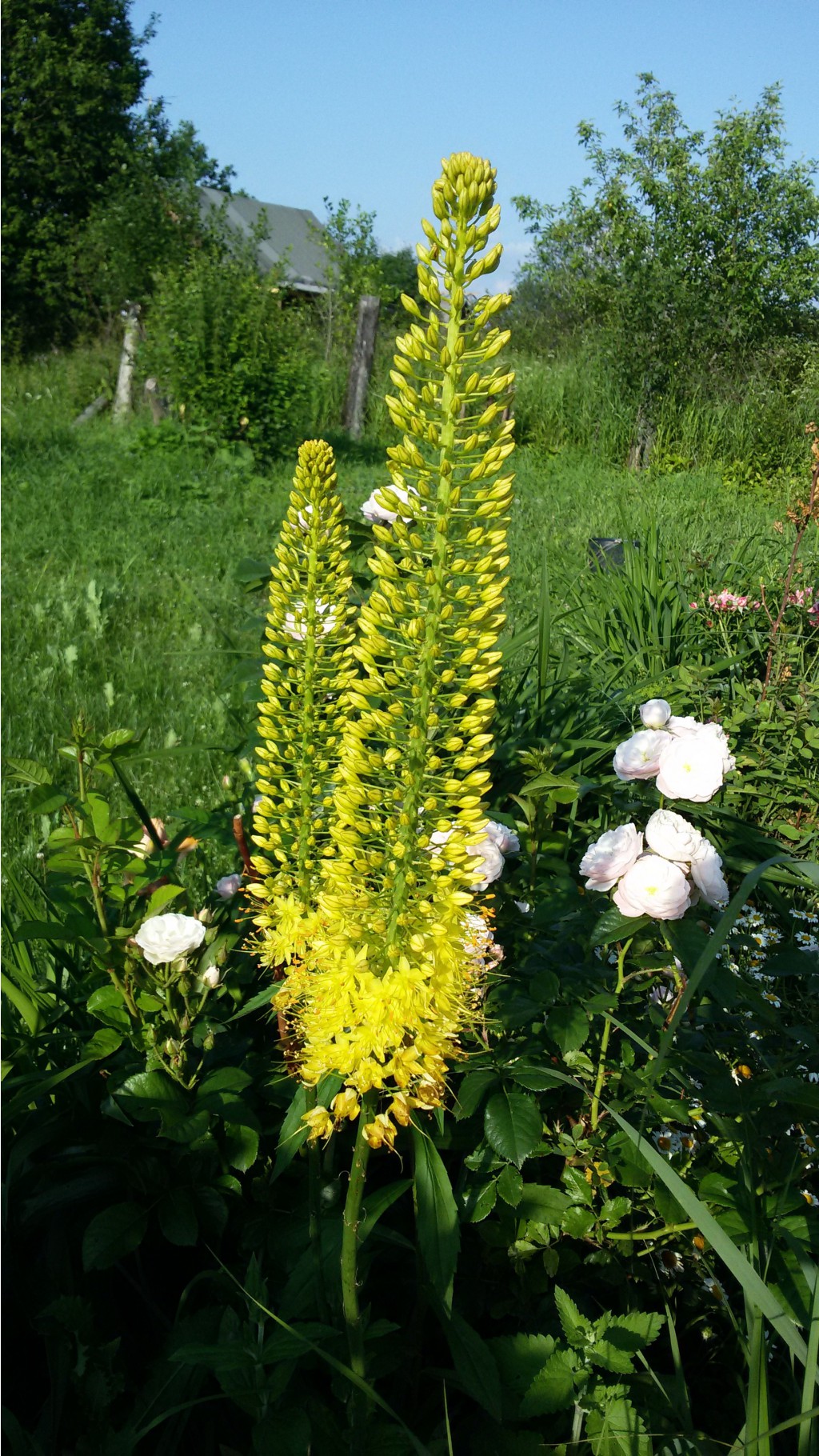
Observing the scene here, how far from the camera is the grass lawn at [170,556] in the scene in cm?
402

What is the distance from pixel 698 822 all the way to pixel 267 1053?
68.1 inches

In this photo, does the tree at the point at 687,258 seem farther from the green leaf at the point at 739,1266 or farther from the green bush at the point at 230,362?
the green leaf at the point at 739,1266

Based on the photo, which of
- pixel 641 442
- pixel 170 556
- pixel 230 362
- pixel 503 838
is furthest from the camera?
pixel 641 442

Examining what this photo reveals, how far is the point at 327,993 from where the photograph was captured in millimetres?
1230

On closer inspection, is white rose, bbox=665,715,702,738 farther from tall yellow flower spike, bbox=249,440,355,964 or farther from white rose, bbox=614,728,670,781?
tall yellow flower spike, bbox=249,440,355,964

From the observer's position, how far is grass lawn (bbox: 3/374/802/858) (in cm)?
402

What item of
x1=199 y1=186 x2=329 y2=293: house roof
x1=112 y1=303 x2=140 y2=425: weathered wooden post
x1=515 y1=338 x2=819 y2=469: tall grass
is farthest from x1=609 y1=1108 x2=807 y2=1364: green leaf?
x1=199 y1=186 x2=329 y2=293: house roof

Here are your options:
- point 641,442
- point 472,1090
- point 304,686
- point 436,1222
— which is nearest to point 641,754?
point 472,1090

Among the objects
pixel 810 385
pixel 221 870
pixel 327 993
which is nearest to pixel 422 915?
pixel 327 993

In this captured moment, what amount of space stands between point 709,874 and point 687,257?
48.2 ft

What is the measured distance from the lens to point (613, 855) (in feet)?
5.60

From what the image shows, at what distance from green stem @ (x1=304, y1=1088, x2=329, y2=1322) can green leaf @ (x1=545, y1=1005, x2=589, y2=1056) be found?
38 cm

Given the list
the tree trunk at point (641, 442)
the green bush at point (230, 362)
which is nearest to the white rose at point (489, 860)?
the green bush at point (230, 362)

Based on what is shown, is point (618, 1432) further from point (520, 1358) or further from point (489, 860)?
point (489, 860)
